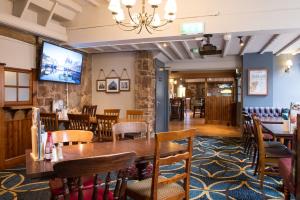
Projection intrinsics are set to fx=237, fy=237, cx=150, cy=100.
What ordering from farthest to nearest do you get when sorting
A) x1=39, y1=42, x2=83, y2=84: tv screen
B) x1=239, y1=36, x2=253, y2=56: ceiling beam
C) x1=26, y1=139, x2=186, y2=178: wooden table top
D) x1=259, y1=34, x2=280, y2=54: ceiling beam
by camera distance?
x1=239, y1=36, x2=253, y2=56: ceiling beam
x1=259, y1=34, x2=280, y2=54: ceiling beam
x1=39, y1=42, x2=83, y2=84: tv screen
x1=26, y1=139, x2=186, y2=178: wooden table top

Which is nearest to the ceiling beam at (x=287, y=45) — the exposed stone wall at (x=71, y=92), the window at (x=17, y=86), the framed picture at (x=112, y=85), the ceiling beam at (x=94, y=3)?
the ceiling beam at (x=94, y=3)

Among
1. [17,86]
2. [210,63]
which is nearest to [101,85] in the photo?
[17,86]

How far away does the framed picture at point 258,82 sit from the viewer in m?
7.40

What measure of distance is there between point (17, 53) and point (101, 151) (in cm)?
341

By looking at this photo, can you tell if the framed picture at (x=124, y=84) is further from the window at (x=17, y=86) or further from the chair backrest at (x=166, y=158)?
the chair backrest at (x=166, y=158)

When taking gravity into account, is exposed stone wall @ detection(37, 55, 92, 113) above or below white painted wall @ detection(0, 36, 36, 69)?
below

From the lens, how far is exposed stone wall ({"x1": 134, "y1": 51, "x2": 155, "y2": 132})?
666cm

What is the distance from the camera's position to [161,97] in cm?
838

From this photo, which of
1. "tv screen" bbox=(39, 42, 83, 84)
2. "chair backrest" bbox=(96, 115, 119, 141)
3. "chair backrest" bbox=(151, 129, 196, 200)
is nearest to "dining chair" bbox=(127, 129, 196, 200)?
"chair backrest" bbox=(151, 129, 196, 200)

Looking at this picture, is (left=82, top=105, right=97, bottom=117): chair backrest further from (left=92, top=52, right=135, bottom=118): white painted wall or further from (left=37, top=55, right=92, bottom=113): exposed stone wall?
(left=92, top=52, right=135, bottom=118): white painted wall

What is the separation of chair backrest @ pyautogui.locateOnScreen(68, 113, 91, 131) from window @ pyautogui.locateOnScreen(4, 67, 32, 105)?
4.12 feet

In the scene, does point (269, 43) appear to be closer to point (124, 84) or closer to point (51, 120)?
point (124, 84)

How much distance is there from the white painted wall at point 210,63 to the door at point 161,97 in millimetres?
517

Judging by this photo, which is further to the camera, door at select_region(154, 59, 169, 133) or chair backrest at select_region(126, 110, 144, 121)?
door at select_region(154, 59, 169, 133)
